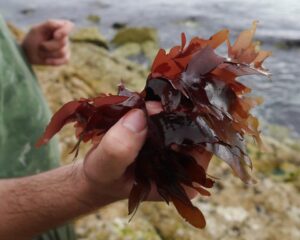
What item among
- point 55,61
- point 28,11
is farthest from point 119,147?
point 28,11

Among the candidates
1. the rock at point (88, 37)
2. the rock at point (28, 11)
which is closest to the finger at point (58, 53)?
the rock at point (88, 37)

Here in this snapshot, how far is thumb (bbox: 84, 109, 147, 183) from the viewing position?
3.60ft

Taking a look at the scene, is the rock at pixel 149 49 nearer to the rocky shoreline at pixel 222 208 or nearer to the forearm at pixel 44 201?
the rocky shoreline at pixel 222 208

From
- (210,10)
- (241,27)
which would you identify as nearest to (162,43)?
(241,27)

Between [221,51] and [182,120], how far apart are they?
28.1 inches

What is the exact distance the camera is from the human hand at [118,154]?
3.60ft

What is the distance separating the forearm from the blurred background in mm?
153

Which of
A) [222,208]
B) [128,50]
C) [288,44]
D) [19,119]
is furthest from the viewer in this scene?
[128,50]

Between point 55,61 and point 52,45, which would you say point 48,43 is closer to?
point 52,45

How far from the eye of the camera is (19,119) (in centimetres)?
227

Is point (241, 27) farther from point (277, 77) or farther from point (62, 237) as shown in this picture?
point (62, 237)

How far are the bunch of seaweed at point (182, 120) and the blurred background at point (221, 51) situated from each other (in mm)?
303

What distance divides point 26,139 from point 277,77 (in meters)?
6.15

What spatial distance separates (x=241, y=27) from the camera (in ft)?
32.4
